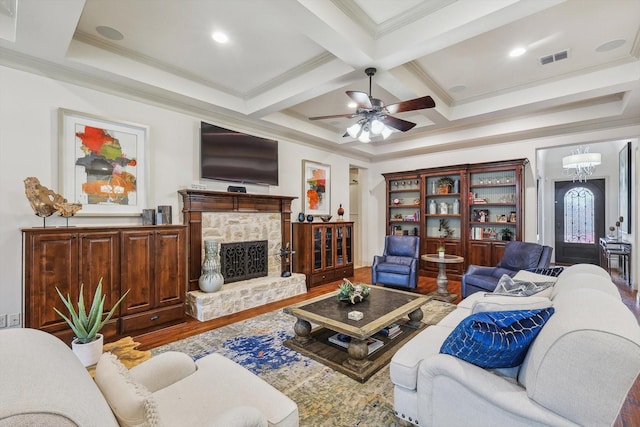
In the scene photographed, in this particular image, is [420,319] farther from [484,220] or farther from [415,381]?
[484,220]

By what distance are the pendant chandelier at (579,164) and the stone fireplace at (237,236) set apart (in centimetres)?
606

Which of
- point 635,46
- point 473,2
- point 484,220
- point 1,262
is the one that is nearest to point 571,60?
point 635,46

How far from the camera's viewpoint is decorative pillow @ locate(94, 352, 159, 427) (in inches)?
37.0

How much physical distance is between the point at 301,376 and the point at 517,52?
3951 mm

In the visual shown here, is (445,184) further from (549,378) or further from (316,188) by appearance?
(549,378)

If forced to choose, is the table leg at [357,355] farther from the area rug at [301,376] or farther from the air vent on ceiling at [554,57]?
the air vent on ceiling at [554,57]

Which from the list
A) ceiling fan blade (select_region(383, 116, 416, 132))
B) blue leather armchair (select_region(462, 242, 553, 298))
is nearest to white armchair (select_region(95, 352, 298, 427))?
ceiling fan blade (select_region(383, 116, 416, 132))

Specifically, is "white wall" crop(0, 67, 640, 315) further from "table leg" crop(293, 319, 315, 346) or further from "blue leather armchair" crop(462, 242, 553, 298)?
"table leg" crop(293, 319, 315, 346)

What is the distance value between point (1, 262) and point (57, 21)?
2.26 m

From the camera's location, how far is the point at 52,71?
3.13 metres

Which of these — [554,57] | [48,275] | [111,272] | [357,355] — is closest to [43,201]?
[48,275]

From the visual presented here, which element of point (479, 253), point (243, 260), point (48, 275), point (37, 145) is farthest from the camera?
point (479, 253)

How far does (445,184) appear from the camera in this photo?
20.7ft

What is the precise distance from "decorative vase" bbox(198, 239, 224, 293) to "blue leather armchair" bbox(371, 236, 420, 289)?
2.55m
